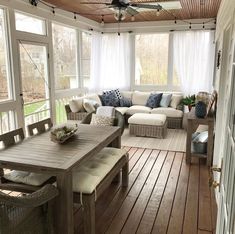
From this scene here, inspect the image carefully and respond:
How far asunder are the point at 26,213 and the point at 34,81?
3432 millimetres

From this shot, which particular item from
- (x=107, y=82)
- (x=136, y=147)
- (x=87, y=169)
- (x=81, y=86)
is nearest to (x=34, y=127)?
(x=87, y=169)

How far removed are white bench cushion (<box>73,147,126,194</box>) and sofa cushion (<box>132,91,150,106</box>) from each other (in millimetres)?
3689

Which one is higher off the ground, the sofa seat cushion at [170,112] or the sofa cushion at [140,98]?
the sofa cushion at [140,98]

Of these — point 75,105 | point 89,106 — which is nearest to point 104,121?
point 89,106

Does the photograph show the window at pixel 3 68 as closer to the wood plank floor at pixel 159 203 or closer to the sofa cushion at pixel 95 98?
the wood plank floor at pixel 159 203

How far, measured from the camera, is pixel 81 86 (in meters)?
6.72

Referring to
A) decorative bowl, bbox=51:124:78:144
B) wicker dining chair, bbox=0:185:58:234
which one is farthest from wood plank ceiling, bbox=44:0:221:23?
wicker dining chair, bbox=0:185:58:234

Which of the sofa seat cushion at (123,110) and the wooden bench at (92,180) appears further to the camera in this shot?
the sofa seat cushion at (123,110)

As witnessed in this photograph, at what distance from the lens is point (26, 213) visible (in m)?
1.70

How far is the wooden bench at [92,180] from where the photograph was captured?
2.19 metres

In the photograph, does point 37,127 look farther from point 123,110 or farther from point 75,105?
point 123,110

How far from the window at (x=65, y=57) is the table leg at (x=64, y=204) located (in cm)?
393

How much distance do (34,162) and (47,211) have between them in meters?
0.41

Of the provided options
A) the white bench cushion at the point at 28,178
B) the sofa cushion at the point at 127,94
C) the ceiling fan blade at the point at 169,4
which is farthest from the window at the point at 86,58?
the white bench cushion at the point at 28,178
